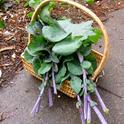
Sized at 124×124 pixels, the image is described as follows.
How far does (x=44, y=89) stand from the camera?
2096 millimetres

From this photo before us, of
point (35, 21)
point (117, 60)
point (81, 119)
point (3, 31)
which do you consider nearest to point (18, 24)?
point (3, 31)

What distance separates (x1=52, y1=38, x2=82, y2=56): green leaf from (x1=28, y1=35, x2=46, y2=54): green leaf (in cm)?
11

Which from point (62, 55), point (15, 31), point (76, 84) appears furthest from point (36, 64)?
point (15, 31)

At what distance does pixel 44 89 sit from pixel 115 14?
43.4 inches

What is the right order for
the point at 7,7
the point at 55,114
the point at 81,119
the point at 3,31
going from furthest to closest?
the point at 7,7
the point at 3,31
the point at 55,114
the point at 81,119

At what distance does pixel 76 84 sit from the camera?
198 cm

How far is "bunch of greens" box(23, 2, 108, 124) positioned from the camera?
1.99 metres

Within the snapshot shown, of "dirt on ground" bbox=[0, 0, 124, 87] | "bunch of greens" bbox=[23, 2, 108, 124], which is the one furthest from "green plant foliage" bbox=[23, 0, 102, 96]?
"dirt on ground" bbox=[0, 0, 124, 87]

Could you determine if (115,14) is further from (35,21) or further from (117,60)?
(35,21)

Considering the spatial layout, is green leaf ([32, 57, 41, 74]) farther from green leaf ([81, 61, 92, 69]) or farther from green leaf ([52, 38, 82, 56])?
green leaf ([81, 61, 92, 69])

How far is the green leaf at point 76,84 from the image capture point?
1.97 m

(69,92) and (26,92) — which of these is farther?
(26,92)

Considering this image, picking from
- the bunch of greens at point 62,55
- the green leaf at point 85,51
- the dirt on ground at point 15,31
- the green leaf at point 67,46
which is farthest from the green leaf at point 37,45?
the dirt on ground at point 15,31

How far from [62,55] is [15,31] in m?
0.82
